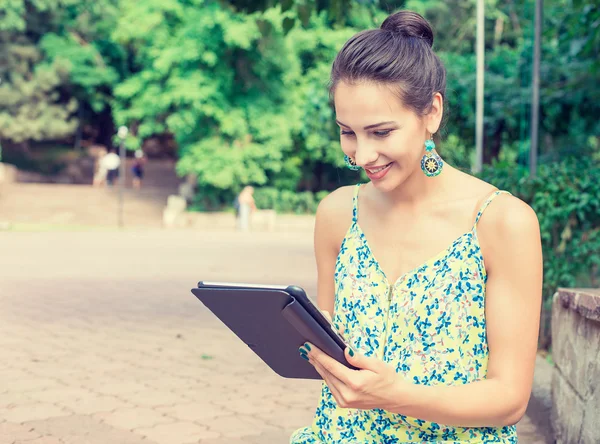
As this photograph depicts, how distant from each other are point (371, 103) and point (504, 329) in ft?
1.89

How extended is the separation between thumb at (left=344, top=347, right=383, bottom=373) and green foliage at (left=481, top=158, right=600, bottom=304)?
5.04 m

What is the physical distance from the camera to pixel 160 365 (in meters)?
6.65

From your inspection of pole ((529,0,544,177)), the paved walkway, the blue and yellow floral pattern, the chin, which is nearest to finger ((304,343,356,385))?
the blue and yellow floral pattern

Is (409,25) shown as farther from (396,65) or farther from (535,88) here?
(535,88)

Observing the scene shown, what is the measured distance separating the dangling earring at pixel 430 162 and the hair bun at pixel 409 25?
0.25m

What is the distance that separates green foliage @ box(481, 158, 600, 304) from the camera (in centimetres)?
642

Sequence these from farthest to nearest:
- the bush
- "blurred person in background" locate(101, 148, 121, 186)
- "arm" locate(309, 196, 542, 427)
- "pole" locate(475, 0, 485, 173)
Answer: "blurred person in background" locate(101, 148, 121, 186) < the bush < "pole" locate(475, 0, 485, 173) < "arm" locate(309, 196, 542, 427)

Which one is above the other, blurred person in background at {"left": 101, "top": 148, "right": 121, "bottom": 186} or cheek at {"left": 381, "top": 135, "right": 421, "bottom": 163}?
cheek at {"left": 381, "top": 135, "right": 421, "bottom": 163}

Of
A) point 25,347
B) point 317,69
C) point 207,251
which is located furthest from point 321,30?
point 25,347

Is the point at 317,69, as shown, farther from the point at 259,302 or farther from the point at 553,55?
the point at 259,302

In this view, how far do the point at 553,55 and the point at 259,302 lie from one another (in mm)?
15012

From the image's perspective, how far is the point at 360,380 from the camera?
171cm

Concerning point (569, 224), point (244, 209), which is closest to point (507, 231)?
point (569, 224)

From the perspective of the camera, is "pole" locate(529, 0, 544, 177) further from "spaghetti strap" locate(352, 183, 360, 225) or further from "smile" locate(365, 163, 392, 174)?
"smile" locate(365, 163, 392, 174)
